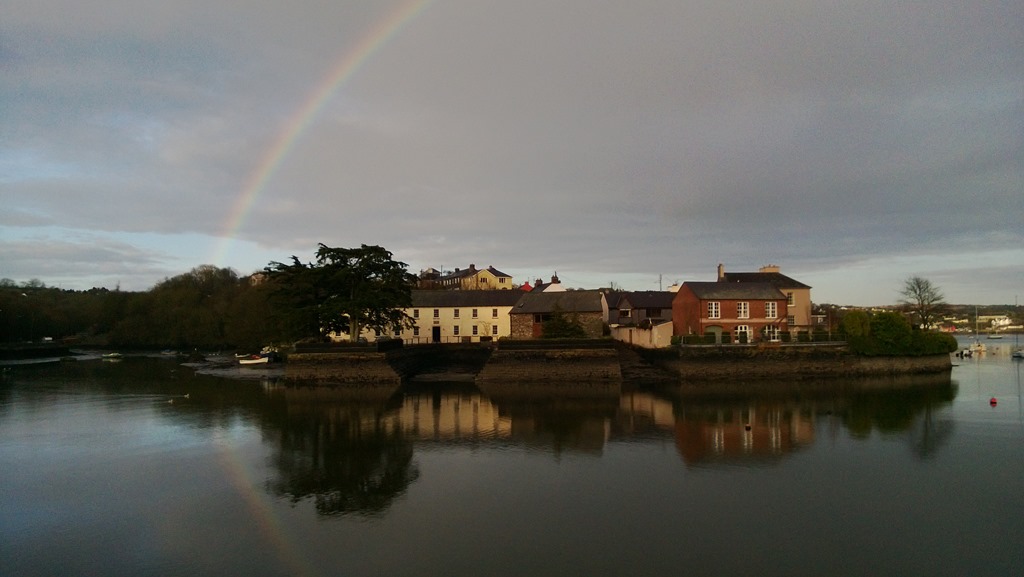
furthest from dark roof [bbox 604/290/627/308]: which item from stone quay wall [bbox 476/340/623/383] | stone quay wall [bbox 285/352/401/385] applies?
stone quay wall [bbox 285/352/401/385]

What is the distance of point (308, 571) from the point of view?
11609 millimetres

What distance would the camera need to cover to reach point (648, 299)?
56344mm

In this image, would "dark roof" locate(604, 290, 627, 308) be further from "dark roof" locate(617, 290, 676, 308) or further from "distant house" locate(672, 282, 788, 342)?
"distant house" locate(672, 282, 788, 342)

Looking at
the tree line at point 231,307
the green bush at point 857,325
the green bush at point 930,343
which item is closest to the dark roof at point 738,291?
the green bush at point 857,325

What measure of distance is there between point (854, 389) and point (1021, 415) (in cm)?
879

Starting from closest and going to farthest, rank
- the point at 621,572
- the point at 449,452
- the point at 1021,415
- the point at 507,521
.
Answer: the point at 621,572
the point at 507,521
the point at 449,452
the point at 1021,415

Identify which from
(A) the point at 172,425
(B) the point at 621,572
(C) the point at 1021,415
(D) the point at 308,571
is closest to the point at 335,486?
(D) the point at 308,571

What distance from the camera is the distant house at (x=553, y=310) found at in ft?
155

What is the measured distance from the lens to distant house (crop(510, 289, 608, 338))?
47.4m

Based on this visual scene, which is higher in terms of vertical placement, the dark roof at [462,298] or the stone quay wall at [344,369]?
the dark roof at [462,298]

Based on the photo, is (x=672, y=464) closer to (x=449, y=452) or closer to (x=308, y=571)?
(x=449, y=452)

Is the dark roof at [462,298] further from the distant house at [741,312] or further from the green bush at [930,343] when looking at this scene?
the green bush at [930,343]

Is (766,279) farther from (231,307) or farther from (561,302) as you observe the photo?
(231,307)

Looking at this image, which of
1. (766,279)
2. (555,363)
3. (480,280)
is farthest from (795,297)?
(480,280)
